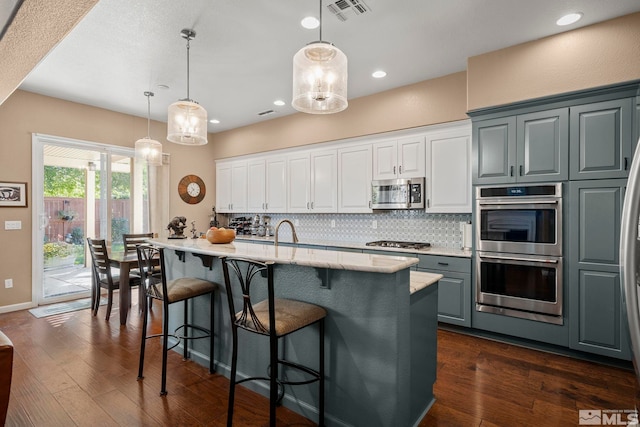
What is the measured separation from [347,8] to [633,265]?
2578 millimetres

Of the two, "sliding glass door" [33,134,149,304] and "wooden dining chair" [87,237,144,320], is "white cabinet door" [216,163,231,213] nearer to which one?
"sliding glass door" [33,134,149,304]

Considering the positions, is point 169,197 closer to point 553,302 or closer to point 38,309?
point 38,309

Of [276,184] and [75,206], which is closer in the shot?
[75,206]

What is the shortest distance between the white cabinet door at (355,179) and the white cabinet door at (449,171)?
0.85m

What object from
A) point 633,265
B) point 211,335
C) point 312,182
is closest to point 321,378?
point 211,335

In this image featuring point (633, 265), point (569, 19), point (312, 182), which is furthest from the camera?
point (312, 182)

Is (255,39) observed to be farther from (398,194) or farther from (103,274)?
(103,274)

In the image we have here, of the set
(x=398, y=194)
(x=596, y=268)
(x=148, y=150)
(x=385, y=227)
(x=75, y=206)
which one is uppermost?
(x=148, y=150)

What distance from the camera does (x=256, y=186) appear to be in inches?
237

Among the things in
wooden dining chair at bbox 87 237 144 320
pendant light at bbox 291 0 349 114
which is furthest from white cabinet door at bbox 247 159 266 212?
pendant light at bbox 291 0 349 114

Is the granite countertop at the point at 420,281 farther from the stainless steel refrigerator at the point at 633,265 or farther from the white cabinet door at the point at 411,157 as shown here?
the white cabinet door at the point at 411,157

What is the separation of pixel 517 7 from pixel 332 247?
3170 mm

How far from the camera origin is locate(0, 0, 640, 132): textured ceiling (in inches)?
103
